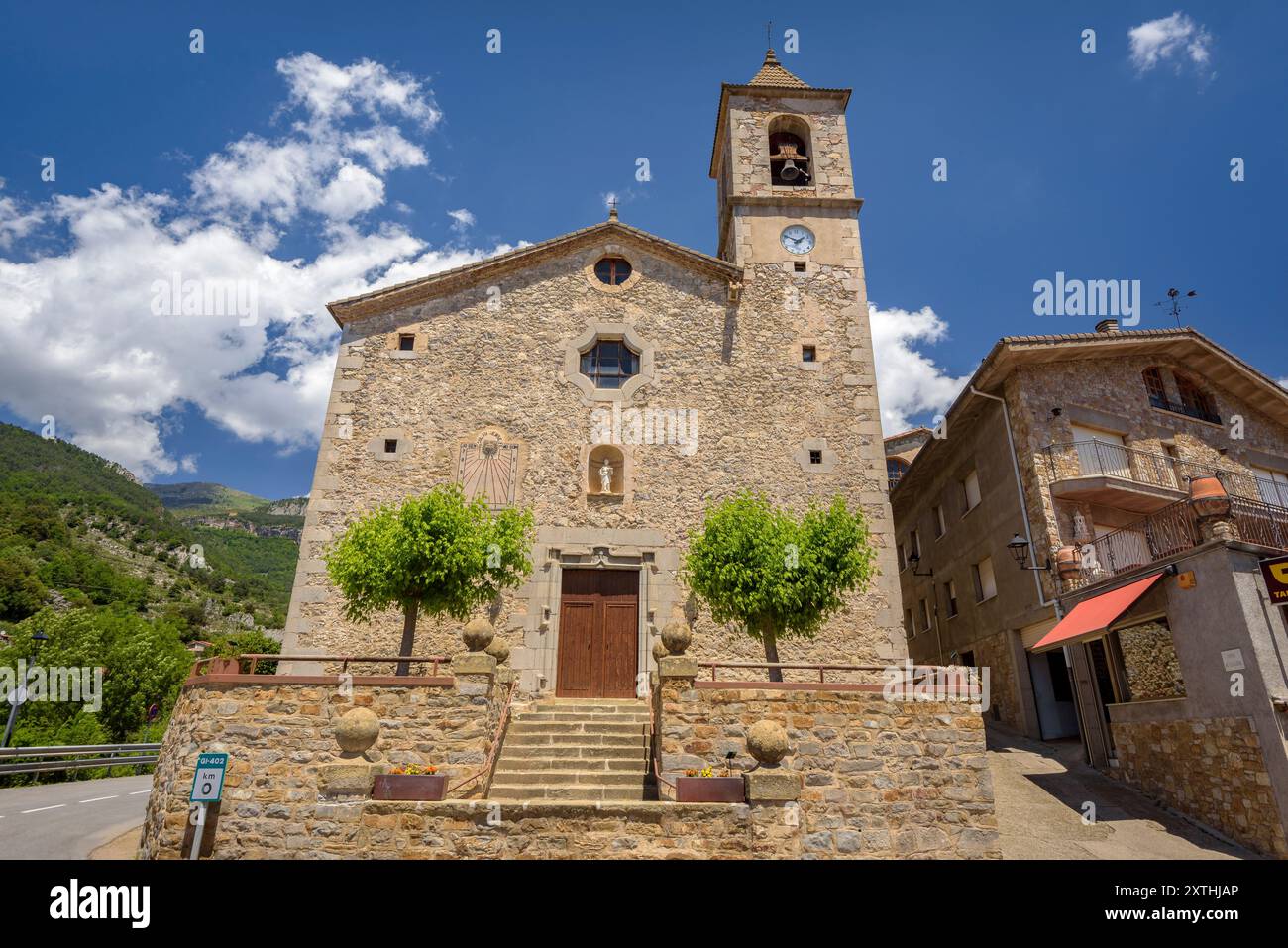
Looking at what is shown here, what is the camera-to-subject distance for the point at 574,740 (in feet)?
36.9

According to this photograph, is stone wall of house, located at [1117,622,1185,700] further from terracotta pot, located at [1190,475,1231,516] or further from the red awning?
terracotta pot, located at [1190,475,1231,516]

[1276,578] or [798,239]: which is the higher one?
[798,239]

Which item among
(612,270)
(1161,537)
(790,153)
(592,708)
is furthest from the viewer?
(790,153)

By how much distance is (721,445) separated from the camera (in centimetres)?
1591

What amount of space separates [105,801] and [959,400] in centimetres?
2337

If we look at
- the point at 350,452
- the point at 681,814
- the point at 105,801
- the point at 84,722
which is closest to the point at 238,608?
the point at 84,722

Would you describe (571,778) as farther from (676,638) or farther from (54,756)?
(54,756)

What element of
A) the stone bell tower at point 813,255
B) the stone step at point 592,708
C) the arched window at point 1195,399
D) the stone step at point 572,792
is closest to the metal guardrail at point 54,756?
the stone step at point 592,708

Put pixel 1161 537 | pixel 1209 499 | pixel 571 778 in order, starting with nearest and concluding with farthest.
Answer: pixel 571 778 < pixel 1209 499 < pixel 1161 537

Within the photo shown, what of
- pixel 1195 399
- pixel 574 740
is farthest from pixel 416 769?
pixel 1195 399

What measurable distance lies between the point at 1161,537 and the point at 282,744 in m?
16.0
